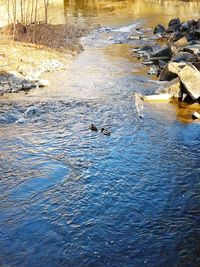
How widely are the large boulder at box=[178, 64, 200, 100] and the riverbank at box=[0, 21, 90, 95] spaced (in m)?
5.01

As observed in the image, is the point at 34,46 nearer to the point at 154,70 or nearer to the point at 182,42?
the point at 154,70

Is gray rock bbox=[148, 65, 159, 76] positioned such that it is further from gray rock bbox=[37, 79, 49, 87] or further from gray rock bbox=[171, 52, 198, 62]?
gray rock bbox=[37, 79, 49, 87]

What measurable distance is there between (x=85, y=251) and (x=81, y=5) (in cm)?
4127

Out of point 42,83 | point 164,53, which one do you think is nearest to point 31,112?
point 42,83

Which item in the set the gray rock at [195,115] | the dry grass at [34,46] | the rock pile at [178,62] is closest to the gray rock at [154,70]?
the rock pile at [178,62]

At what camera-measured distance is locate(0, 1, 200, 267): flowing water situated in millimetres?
6133

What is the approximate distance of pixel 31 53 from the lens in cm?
1764

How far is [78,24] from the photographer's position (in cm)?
3127

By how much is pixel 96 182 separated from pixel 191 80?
245 inches

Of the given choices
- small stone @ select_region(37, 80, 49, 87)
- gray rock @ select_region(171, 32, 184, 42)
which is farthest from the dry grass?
gray rock @ select_region(171, 32, 184, 42)

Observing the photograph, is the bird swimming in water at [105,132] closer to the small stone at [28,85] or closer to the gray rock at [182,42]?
the small stone at [28,85]

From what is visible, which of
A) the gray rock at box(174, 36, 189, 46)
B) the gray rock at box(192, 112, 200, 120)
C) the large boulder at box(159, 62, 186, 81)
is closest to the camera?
the gray rock at box(192, 112, 200, 120)

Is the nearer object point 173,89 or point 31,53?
point 173,89

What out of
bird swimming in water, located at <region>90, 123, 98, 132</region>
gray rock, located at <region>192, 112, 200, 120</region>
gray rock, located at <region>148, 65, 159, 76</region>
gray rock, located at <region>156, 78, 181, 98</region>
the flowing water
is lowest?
the flowing water
